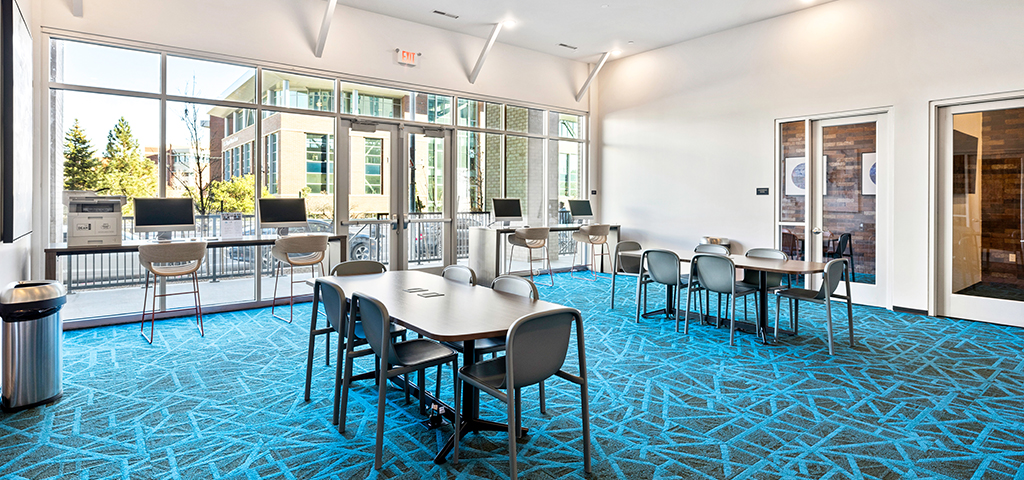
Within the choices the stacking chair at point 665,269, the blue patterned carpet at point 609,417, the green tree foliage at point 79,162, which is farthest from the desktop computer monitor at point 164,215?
the stacking chair at point 665,269

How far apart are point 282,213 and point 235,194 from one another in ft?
1.86

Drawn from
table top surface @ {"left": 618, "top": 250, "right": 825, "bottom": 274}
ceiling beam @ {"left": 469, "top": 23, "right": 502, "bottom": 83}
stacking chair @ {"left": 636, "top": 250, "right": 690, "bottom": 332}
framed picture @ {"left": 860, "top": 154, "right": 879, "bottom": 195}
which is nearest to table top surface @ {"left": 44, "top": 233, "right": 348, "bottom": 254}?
ceiling beam @ {"left": 469, "top": 23, "right": 502, "bottom": 83}

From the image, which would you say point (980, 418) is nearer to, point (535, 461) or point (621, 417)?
point (621, 417)

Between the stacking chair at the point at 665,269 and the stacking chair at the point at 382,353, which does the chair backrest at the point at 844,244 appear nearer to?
the stacking chair at the point at 665,269

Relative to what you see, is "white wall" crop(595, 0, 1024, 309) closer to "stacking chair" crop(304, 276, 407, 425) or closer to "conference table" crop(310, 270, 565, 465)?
"conference table" crop(310, 270, 565, 465)

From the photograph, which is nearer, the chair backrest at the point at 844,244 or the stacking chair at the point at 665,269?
the stacking chair at the point at 665,269

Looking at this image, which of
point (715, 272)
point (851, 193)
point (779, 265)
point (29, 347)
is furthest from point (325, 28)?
point (851, 193)

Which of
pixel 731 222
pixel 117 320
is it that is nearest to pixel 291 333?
pixel 117 320

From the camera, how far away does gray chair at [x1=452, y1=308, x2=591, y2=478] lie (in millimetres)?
2164

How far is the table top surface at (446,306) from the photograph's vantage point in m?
2.34

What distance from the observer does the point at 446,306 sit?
9.36 ft

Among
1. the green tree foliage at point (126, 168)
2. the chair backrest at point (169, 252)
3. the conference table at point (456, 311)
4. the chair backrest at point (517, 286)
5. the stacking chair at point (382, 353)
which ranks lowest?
the stacking chair at point (382, 353)

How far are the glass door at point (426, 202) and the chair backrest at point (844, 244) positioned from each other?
5.07m

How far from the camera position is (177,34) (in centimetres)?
562
